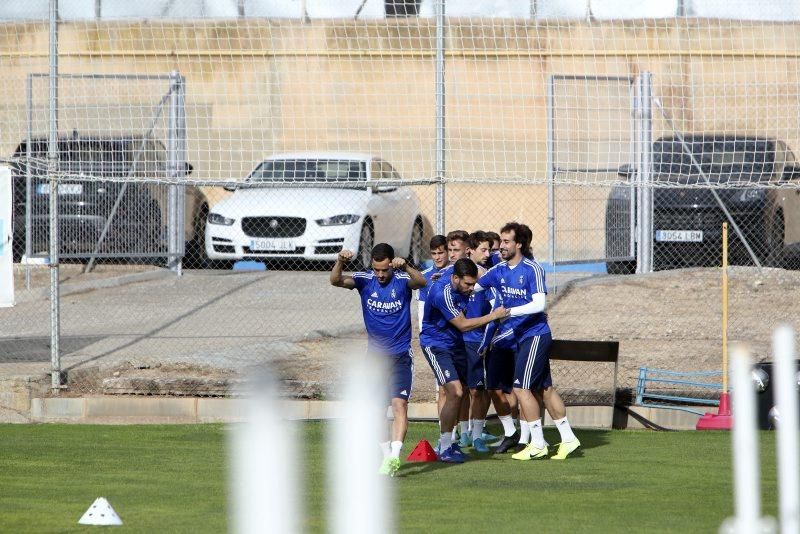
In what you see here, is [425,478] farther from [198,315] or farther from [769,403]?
[198,315]

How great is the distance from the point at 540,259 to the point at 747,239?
2744 mm

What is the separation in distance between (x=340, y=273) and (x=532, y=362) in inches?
63.1

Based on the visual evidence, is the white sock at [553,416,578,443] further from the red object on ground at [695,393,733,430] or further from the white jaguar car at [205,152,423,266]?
the white jaguar car at [205,152,423,266]

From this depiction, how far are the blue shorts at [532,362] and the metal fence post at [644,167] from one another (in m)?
5.42

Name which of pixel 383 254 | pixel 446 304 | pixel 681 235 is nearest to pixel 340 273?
pixel 383 254

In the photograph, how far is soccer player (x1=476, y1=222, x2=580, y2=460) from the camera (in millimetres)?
10836

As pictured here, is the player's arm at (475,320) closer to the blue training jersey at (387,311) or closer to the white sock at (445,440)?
the blue training jersey at (387,311)

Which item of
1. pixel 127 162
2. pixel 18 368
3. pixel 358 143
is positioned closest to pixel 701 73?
pixel 358 143

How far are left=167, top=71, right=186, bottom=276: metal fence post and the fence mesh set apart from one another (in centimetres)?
5

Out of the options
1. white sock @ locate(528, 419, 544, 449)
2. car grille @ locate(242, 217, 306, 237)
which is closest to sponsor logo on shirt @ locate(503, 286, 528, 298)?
white sock @ locate(528, 419, 544, 449)

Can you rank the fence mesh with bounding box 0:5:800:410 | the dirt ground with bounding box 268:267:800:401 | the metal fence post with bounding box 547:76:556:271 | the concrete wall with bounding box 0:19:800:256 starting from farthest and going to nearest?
the concrete wall with bounding box 0:19:800:256, the fence mesh with bounding box 0:5:800:410, the metal fence post with bounding box 547:76:556:271, the dirt ground with bounding box 268:267:800:401

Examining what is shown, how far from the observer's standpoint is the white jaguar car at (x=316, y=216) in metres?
Result: 17.9

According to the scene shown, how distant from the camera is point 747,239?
18469mm

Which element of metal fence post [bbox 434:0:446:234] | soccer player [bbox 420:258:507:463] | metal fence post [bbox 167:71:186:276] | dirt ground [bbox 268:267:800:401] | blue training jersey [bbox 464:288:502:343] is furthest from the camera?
metal fence post [bbox 167:71:186:276]
